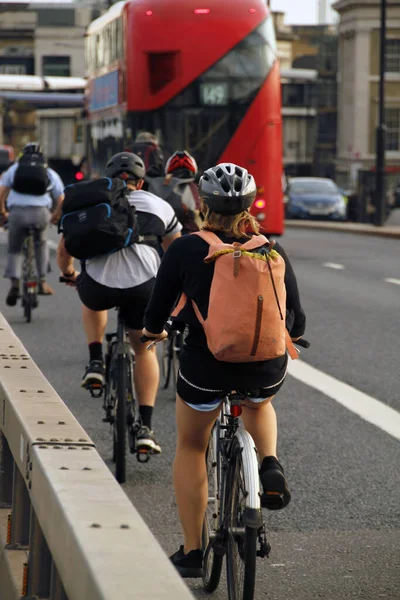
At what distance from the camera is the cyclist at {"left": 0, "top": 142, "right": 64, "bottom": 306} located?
1468cm

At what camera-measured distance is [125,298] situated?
7516mm

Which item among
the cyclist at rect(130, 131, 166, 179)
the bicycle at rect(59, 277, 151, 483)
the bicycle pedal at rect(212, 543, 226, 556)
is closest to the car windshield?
the cyclist at rect(130, 131, 166, 179)

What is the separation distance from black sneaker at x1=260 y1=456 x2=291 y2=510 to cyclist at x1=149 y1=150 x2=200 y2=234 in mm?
5512

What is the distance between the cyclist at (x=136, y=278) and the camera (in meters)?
7.52

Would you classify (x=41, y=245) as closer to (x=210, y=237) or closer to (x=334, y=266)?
(x=334, y=266)

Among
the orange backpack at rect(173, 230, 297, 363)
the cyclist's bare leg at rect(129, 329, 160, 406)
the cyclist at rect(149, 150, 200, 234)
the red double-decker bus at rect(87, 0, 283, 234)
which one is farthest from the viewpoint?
the red double-decker bus at rect(87, 0, 283, 234)

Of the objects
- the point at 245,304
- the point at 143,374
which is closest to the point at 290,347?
the point at 245,304

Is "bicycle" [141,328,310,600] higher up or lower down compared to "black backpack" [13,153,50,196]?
lower down

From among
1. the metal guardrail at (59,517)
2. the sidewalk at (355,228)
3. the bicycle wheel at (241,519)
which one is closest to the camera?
the metal guardrail at (59,517)

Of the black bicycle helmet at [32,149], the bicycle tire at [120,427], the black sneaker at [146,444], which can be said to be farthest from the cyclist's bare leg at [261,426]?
the black bicycle helmet at [32,149]

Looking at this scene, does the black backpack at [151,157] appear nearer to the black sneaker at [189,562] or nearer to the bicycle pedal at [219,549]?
the black sneaker at [189,562]

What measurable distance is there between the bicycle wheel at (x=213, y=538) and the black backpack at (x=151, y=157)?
535 centimetres

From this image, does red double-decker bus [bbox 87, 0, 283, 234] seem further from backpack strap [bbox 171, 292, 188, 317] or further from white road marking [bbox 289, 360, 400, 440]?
backpack strap [bbox 171, 292, 188, 317]

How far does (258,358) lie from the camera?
4797mm
